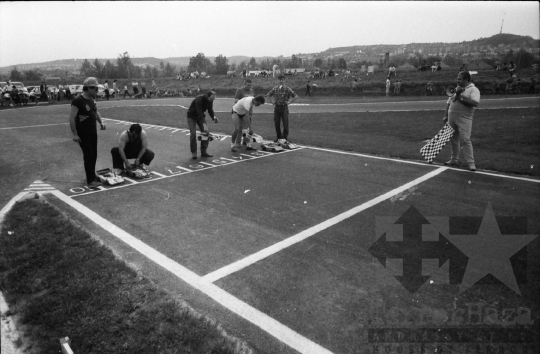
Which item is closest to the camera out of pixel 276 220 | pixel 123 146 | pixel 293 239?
pixel 293 239

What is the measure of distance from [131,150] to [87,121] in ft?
4.58

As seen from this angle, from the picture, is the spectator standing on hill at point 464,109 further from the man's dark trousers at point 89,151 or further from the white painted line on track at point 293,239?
the man's dark trousers at point 89,151

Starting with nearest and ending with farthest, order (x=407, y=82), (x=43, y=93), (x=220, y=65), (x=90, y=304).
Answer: (x=90, y=304), (x=43, y=93), (x=407, y=82), (x=220, y=65)

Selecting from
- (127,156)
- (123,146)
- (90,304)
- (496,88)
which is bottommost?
(90,304)

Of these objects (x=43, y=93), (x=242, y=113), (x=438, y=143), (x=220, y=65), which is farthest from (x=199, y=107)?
(x=220, y=65)

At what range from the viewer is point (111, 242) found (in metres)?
5.04

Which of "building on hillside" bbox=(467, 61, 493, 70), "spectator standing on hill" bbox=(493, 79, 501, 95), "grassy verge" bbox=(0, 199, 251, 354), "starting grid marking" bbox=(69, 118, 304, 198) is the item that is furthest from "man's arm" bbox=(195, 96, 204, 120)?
"building on hillside" bbox=(467, 61, 493, 70)

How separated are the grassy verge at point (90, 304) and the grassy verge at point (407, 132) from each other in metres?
8.47

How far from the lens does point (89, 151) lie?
24.7 ft

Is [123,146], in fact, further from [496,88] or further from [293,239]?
[496,88]

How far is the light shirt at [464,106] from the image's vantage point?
8375 mm

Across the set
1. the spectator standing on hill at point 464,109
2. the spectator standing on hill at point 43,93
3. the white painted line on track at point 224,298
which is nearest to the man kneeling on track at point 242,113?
the spectator standing on hill at point 464,109

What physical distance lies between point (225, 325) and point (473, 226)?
14.2ft

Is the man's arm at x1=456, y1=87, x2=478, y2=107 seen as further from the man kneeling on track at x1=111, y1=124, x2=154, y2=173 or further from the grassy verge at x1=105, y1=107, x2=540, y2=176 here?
the man kneeling on track at x1=111, y1=124, x2=154, y2=173
